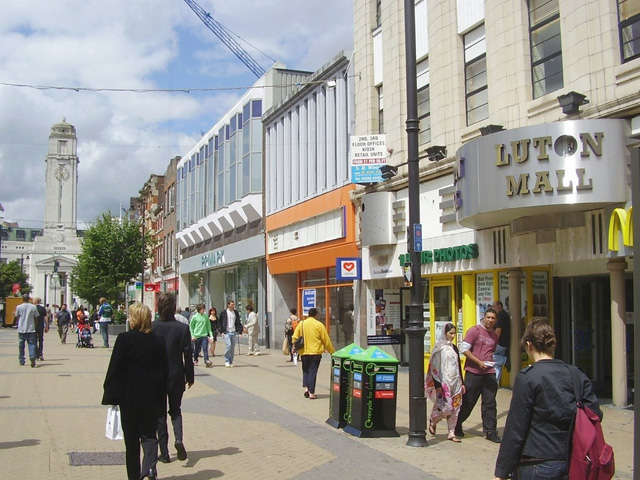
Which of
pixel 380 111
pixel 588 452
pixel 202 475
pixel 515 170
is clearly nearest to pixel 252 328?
pixel 380 111

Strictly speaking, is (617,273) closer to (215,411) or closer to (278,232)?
(215,411)

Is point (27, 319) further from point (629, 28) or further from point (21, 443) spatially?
point (629, 28)

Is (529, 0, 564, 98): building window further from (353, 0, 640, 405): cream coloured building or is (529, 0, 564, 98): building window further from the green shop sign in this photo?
the green shop sign

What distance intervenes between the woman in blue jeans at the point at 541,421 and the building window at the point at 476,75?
460 inches

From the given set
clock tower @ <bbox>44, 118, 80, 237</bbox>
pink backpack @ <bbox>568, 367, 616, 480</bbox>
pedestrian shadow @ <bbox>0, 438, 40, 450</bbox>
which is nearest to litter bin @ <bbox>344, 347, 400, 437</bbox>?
pedestrian shadow @ <bbox>0, 438, 40, 450</bbox>

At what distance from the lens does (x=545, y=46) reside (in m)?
13.6

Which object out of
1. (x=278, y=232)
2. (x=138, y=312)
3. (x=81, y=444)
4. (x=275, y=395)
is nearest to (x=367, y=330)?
(x=275, y=395)

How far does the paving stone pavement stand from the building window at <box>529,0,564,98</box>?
5.84 meters

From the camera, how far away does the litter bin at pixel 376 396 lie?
9.82 m

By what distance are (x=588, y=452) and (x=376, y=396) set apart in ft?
19.7

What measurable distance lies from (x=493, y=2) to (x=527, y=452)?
12216 mm

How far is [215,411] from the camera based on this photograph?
12.1 metres

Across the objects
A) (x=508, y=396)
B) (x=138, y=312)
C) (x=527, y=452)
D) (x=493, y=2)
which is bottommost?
(x=508, y=396)

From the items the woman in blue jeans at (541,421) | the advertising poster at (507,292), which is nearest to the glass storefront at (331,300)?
the advertising poster at (507,292)
